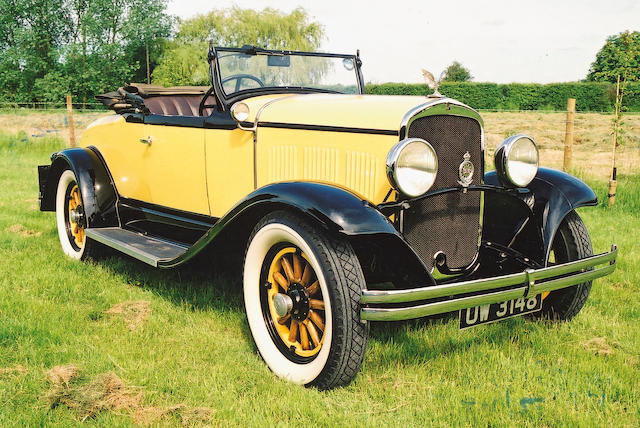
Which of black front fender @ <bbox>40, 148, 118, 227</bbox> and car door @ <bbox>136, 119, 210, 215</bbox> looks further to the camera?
black front fender @ <bbox>40, 148, 118, 227</bbox>

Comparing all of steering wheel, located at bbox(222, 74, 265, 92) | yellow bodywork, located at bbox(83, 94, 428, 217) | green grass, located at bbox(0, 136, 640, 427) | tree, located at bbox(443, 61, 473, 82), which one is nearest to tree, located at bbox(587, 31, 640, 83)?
green grass, located at bbox(0, 136, 640, 427)

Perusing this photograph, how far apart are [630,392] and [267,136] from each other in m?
2.35

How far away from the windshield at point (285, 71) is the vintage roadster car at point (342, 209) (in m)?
0.01

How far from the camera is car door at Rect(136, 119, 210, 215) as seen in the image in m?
4.12

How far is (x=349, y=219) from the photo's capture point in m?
2.58

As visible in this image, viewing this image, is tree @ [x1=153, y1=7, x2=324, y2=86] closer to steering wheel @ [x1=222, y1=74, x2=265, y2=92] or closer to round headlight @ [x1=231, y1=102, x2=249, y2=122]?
steering wheel @ [x1=222, y1=74, x2=265, y2=92]

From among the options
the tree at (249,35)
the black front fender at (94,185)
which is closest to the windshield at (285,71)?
the black front fender at (94,185)

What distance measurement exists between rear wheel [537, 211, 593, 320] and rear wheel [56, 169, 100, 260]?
357 cm

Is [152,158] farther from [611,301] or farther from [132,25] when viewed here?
[132,25]

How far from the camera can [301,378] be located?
281cm

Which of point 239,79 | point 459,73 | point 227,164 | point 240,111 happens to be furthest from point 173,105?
point 459,73

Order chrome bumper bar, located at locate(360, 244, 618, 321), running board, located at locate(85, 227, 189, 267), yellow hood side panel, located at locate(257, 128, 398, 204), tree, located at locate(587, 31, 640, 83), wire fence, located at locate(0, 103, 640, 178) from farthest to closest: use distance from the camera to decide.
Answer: wire fence, located at locate(0, 103, 640, 178) → tree, located at locate(587, 31, 640, 83) → running board, located at locate(85, 227, 189, 267) → yellow hood side panel, located at locate(257, 128, 398, 204) → chrome bumper bar, located at locate(360, 244, 618, 321)

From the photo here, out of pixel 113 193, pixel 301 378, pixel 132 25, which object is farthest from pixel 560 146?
pixel 132 25

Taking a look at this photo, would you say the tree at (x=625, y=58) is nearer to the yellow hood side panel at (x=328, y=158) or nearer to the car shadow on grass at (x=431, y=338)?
the car shadow on grass at (x=431, y=338)
